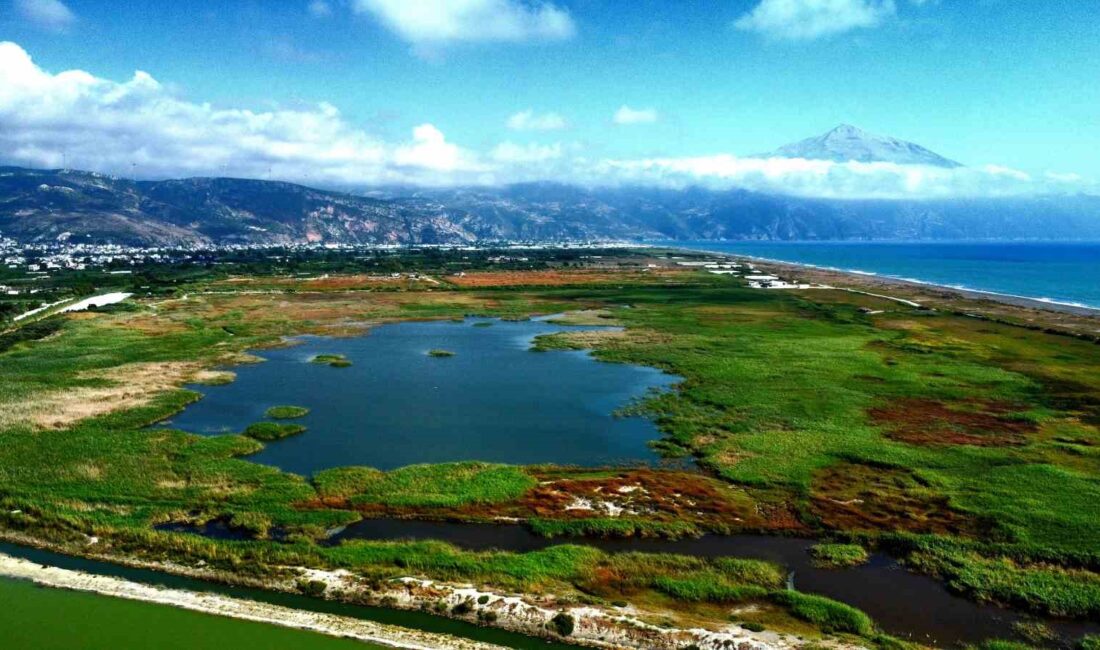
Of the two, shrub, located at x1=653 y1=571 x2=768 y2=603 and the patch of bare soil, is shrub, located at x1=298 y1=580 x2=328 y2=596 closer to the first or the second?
shrub, located at x1=653 y1=571 x2=768 y2=603

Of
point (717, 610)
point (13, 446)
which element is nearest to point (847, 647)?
point (717, 610)

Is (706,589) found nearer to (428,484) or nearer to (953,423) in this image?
(428,484)

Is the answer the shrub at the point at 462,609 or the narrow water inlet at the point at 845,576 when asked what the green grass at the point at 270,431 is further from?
the shrub at the point at 462,609

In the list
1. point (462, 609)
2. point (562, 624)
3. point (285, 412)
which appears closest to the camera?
point (562, 624)

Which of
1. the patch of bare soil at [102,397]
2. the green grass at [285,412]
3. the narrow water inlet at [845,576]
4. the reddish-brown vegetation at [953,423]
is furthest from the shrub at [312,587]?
the reddish-brown vegetation at [953,423]

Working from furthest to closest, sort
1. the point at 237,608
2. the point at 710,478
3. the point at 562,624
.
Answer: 1. the point at 710,478
2. the point at 237,608
3. the point at 562,624

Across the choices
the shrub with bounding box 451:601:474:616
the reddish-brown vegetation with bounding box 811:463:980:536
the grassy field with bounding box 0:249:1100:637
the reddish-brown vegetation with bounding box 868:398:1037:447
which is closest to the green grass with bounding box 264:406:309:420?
the grassy field with bounding box 0:249:1100:637

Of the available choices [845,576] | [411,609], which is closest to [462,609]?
[411,609]
